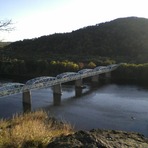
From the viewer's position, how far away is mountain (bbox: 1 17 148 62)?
139875 millimetres

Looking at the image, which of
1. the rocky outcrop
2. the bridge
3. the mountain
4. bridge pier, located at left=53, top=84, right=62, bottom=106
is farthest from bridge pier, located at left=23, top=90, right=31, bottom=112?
the mountain

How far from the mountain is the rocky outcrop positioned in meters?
116

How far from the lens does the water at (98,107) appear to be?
44.9 metres

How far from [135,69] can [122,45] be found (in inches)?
1835

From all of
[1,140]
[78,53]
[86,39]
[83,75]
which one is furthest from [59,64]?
[1,140]

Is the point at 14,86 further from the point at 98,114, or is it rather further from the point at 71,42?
the point at 71,42

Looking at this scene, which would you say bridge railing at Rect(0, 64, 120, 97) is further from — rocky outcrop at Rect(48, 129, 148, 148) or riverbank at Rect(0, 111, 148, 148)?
rocky outcrop at Rect(48, 129, 148, 148)

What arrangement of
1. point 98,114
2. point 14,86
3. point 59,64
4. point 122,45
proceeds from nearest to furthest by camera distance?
point 98,114
point 14,86
point 59,64
point 122,45

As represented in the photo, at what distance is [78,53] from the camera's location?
150m

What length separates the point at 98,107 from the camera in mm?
57781

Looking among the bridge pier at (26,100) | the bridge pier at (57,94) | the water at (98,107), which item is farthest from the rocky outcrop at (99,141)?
the bridge pier at (57,94)

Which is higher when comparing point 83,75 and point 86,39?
point 86,39

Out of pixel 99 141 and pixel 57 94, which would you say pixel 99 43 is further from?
pixel 99 141

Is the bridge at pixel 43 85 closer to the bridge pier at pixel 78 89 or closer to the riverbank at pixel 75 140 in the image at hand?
the bridge pier at pixel 78 89
